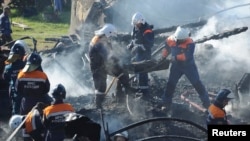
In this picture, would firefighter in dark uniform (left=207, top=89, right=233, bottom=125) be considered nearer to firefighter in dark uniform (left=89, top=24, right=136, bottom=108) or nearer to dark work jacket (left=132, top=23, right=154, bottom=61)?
firefighter in dark uniform (left=89, top=24, right=136, bottom=108)

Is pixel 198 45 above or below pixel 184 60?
above

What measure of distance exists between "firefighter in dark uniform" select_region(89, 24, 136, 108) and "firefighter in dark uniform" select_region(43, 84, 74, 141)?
3.26 metres

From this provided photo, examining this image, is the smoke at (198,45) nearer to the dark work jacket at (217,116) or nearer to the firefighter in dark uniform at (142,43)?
the firefighter in dark uniform at (142,43)

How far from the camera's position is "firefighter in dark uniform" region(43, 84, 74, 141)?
7.55 meters

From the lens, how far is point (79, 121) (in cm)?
618

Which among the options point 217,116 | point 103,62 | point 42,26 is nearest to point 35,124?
point 217,116

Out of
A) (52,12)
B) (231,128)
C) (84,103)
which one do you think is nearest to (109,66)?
(84,103)

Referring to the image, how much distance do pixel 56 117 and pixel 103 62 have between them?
12.5 ft

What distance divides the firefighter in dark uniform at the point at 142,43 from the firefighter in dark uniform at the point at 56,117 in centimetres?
411

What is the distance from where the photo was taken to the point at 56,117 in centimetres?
756

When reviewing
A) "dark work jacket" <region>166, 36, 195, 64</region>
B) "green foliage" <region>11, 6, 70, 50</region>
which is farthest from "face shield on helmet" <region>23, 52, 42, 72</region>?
"green foliage" <region>11, 6, 70, 50</region>

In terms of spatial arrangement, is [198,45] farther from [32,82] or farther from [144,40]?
[32,82]

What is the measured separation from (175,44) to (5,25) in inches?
392

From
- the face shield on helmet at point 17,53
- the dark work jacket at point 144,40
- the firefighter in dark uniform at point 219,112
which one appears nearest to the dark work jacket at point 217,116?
the firefighter in dark uniform at point 219,112
